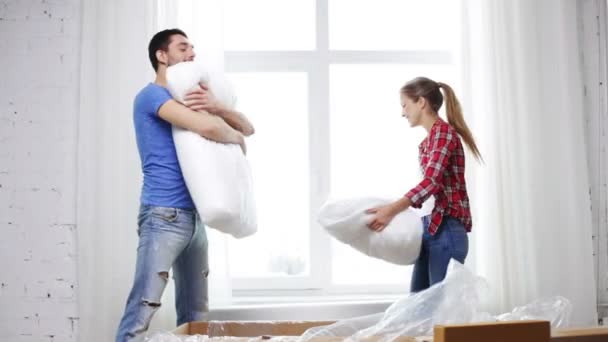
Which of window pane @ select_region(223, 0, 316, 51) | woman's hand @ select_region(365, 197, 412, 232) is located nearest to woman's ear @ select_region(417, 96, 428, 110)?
woman's hand @ select_region(365, 197, 412, 232)

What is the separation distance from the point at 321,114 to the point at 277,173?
36cm

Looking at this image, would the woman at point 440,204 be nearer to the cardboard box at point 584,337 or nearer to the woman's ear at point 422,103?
the woman's ear at point 422,103

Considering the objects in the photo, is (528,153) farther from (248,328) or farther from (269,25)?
(248,328)

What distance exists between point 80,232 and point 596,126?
2448mm

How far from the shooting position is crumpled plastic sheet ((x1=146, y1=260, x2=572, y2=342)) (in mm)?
1303

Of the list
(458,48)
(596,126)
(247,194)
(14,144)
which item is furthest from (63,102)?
(596,126)

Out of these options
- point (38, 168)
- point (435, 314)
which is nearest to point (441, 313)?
point (435, 314)

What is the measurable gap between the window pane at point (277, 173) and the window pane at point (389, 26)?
1.04 ft

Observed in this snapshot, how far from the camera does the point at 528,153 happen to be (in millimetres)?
2686

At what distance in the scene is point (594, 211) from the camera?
110 inches

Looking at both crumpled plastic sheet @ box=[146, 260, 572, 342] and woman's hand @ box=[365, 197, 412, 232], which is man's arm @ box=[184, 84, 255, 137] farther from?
crumpled plastic sheet @ box=[146, 260, 572, 342]

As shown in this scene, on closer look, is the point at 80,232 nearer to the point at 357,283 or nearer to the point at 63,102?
the point at 63,102

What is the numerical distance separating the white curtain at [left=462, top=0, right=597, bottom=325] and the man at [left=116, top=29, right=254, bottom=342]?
1291 mm

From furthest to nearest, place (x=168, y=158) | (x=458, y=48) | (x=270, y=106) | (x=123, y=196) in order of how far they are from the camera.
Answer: (x=270, y=106), (x=458, y=48), (x=123, y=196), (x=168, y=158)
